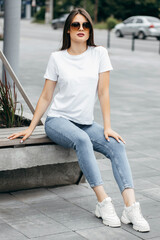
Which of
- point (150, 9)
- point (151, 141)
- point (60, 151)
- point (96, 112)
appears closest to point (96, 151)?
point (60, 151)

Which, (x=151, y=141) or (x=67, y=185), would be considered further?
(x=151, y=141)

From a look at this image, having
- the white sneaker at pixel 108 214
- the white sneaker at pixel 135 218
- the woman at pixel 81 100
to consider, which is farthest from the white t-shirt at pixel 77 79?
the white sneaker at pixel 135 218

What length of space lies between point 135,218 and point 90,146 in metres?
0.63

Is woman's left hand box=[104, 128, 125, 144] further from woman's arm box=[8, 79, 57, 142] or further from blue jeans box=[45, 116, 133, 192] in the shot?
woman's arm box=[8, 79, 57, 142]

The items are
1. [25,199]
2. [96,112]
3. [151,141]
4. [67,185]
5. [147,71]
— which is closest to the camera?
[25,199]

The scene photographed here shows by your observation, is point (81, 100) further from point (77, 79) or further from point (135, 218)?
point (135, 218)

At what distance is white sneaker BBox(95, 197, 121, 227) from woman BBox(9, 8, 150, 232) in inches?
1.9

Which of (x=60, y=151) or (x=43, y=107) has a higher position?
(x=43, y=107)

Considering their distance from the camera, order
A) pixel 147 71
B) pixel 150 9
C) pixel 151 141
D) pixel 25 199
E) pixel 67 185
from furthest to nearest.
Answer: pixel 150 9 → pixel 147 71 → pixel 151 141 → pixel 67 185 → pixel 25 199

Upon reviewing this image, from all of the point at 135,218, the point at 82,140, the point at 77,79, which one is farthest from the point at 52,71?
the point at 135,218

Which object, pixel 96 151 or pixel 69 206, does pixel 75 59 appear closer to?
pixel 96 151

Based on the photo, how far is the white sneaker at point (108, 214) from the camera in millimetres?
4227

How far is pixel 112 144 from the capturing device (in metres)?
4.52

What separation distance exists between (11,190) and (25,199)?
25cm
